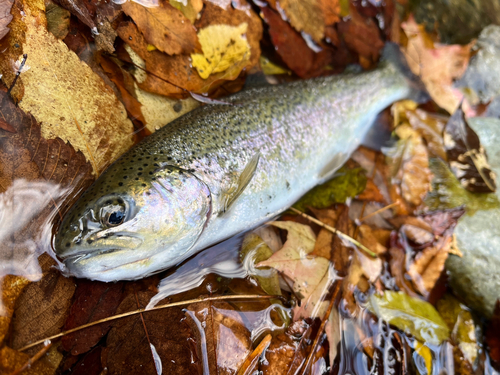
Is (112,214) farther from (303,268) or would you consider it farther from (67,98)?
(303,268)

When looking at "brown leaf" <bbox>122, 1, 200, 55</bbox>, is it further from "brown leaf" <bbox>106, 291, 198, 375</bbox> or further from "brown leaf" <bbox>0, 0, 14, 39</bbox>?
"brown leaf" <bbox>106, 291, 198, 375</bbox>

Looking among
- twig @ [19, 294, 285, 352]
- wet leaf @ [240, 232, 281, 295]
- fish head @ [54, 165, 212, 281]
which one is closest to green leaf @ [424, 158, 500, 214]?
wet leaf @ [240, 232, 281, 295]

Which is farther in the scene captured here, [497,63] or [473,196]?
[497,63]

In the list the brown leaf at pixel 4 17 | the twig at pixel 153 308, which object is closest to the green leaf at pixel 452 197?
the twig at pixel 153 308

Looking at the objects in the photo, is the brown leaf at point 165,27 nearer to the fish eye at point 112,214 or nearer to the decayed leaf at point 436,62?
the fish eye at point 112,214

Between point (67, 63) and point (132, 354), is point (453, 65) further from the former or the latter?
point (132, 354)

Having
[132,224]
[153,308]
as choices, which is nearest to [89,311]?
[153,308]

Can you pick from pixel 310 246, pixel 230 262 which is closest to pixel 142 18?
pixel 230 262
